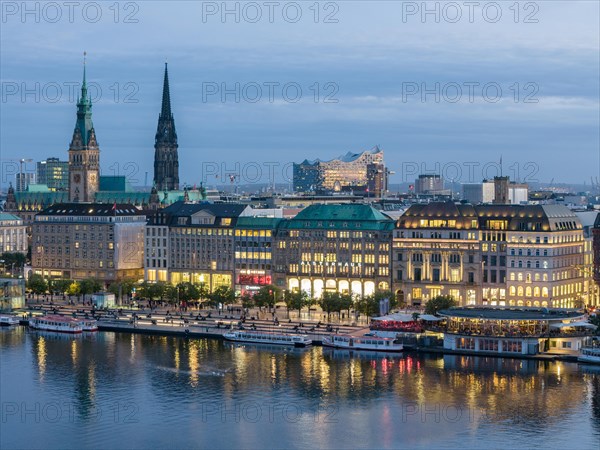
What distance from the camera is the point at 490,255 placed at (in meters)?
131

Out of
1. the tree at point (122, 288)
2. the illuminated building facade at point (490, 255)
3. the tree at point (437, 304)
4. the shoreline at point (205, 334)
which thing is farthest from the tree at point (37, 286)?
the tree at point (437, 304)

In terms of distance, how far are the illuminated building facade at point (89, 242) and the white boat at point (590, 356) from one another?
65.1 meters

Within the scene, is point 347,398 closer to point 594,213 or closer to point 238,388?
point 238,388

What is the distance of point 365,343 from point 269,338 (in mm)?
8510

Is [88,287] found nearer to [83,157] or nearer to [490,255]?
[490,255]

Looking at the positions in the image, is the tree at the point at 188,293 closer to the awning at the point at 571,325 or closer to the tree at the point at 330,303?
the tree at the point at 330,303

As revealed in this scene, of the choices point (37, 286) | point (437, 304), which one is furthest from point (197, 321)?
point (37, 286)

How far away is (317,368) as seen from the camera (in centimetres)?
10275

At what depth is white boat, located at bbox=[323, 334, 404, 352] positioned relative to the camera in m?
111

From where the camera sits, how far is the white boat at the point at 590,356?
104 metres

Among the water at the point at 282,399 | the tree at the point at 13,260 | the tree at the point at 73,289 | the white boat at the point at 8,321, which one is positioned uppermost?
the tree at the point at 13,260

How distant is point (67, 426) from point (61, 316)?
1881 inches

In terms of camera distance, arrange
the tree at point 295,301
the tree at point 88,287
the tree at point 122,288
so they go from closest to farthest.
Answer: the tree at point 295,301 → the tree at point 122,288 → the tree at point 88,287

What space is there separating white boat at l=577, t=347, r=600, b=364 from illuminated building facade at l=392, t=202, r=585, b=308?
22.8 metres
